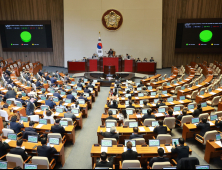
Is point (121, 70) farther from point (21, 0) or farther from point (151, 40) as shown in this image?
point (21, 0)

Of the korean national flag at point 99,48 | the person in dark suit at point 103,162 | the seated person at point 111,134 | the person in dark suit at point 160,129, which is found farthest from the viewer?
the korean national flag at point 99,48

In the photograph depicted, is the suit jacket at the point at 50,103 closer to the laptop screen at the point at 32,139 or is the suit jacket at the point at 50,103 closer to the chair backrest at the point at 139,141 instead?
the laptop screen at the point at 32,139

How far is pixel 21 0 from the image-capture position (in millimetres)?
20938

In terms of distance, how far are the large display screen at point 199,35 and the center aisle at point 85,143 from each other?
12860 millimetres

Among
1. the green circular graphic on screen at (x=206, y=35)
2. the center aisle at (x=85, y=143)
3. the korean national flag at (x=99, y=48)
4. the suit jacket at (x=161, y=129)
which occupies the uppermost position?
the green circular graphic on screen at (x=206, y=35)

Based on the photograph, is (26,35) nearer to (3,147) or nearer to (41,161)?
(3,147)

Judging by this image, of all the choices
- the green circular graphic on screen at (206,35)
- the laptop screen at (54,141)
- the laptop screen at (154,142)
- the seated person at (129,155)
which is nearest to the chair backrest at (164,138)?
the laptop screen at (154,142)

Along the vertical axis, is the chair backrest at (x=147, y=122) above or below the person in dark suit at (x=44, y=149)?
above

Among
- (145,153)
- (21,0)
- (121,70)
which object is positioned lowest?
(145,153)

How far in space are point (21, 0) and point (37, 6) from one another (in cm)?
184

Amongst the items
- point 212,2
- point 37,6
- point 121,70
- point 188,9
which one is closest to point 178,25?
point 188,9

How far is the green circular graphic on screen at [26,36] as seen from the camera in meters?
21.0

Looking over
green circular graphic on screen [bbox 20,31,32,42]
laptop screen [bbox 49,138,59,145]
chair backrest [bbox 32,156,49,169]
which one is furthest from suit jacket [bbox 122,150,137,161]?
green circular graphic on screen [bbox 20,31,32,42]

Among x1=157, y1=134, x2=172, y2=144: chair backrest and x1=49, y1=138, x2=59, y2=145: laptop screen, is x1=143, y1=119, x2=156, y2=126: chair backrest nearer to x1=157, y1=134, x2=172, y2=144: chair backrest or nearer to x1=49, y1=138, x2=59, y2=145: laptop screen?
x1=157, y1=134, x2=172, y2=144: chair backrest
